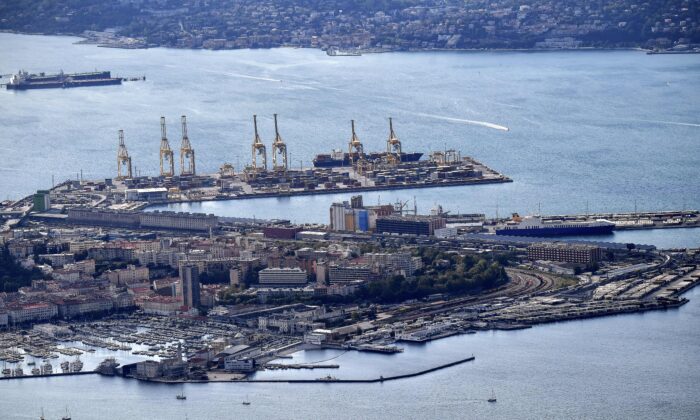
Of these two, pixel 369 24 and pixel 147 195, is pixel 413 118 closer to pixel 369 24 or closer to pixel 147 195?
pixel 147 195

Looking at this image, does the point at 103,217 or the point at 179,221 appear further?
Result: the point at 103,217

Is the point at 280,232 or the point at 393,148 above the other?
the point at 393,148

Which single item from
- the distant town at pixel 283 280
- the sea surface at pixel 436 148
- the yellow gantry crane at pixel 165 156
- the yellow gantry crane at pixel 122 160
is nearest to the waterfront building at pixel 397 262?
the distant town at pixel 283 280

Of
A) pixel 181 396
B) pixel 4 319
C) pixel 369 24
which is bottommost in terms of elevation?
pixel 181 396

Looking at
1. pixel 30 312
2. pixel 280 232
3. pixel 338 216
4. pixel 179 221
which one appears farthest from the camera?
pixel 179 221

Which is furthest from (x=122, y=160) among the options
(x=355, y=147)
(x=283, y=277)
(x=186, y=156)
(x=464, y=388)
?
(x=464, y=388)

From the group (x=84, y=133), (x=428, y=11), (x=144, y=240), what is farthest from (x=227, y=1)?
(x=144, y=240)
